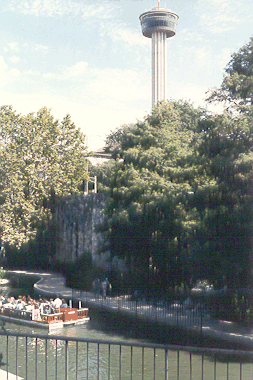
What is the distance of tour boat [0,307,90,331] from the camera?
21.8m

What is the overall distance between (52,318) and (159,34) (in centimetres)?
9634

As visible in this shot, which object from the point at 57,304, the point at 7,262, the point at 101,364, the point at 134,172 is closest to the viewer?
the point at 101,364

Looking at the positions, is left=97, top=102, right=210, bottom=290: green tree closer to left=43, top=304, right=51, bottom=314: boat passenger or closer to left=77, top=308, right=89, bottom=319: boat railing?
left=77, top=308, right=89, bottom=319: boat railing

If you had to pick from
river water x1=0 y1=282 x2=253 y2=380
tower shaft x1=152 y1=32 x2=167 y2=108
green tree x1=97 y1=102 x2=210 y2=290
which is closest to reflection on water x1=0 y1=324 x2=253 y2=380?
river water x1=0 y1=282 x2=253 y2=380

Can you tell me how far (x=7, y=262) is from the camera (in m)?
48.0

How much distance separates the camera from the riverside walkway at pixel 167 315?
62.7 feet

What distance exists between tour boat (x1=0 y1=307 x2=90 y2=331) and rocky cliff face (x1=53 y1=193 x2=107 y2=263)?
47.8ft

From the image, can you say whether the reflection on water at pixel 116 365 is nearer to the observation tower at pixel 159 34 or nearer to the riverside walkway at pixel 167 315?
the riverside walkway at pixel 167 315

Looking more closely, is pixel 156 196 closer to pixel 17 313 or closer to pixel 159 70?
pixel 17 313

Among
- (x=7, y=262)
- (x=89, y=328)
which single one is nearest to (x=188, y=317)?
(x=89, y=328)

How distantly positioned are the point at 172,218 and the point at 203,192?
325 cm

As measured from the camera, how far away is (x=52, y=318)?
2200 cm

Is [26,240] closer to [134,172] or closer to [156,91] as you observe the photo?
[134,172]

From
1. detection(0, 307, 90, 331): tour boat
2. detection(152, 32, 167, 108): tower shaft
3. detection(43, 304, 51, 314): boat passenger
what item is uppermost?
detection(152, 32, 167, 108): tower shaft
